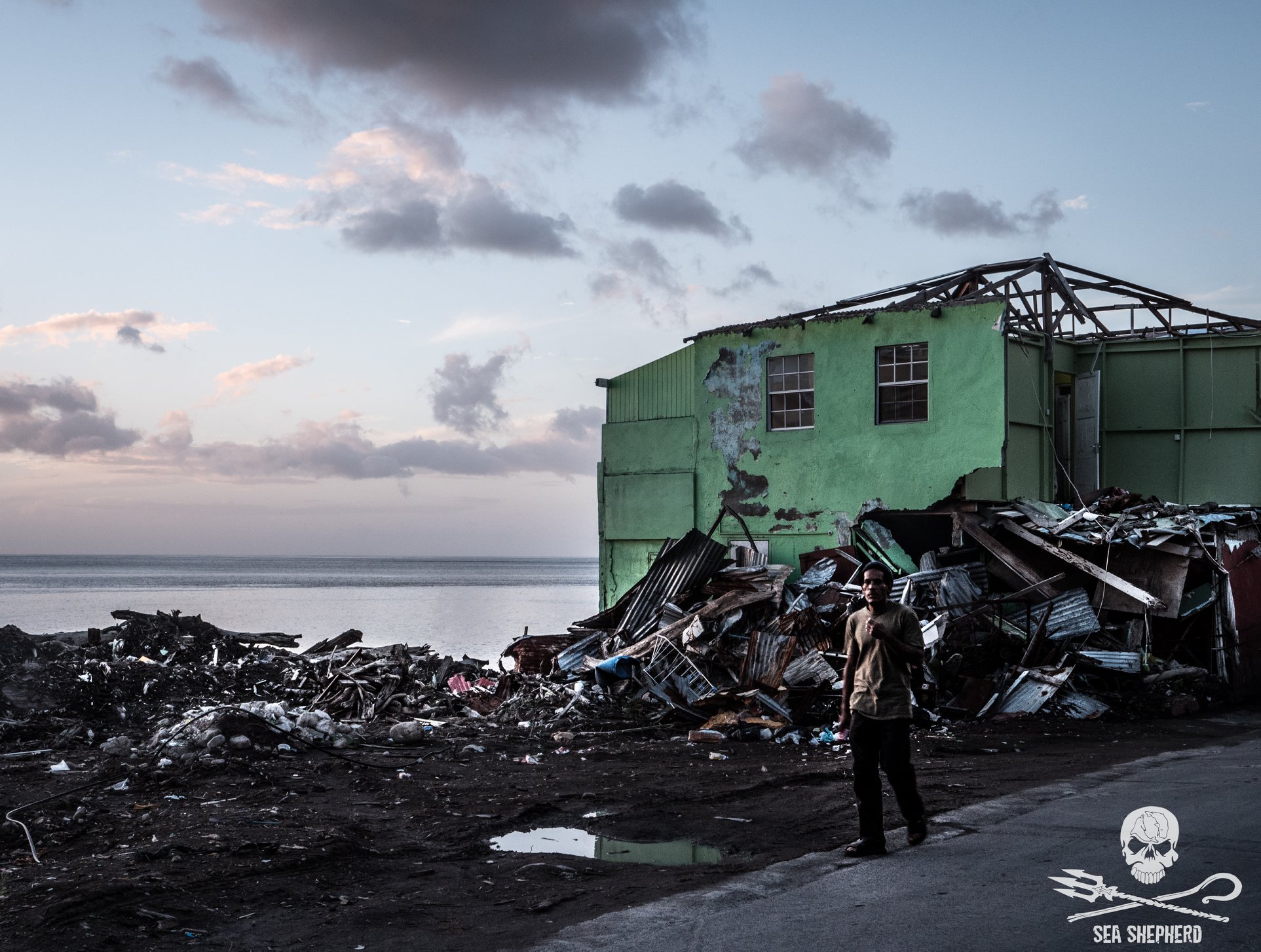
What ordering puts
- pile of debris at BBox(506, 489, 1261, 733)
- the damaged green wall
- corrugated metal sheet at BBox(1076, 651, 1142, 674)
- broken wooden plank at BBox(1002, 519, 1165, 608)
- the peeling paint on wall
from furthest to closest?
the peeling paint on wall < the damaged green wall < broken wooden plank at BBox(1002, 519, 1165, 608) < corrugated metal sheet at BBox(1076, 651, 1142, 674) < pile of debris at BBox(506, 489, 1261, 733)

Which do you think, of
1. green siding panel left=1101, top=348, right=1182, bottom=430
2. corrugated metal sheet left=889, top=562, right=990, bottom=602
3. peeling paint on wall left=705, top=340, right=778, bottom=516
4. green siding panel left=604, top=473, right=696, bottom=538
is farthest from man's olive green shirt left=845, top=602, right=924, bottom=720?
green siding panel left=1101, top=348, right=1182, bottom=430

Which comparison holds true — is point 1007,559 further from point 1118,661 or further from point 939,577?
point 1118,661

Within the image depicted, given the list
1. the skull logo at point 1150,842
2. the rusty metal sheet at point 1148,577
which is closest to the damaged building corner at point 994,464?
the rusty metal sheet at point 1148,577

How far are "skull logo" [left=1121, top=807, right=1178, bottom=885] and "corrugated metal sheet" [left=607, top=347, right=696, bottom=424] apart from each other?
53.3 feet

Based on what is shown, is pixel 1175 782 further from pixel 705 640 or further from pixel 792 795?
pixel 705 640

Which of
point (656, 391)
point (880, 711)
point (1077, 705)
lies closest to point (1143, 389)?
point (656, 391)

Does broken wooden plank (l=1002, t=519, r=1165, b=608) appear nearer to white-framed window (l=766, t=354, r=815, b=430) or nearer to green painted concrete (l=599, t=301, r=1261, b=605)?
green painted concrete (l=599, t=301, r=1261, b=605)

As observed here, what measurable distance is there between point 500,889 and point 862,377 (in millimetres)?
15845

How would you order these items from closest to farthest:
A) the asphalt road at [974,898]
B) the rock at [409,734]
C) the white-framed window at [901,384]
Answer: the asphalt road at [974,898], the rock at [409,734], the white-framed window at [901,384]

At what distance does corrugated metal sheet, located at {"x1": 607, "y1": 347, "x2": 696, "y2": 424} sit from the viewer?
80.3 ft

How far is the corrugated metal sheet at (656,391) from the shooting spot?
24.5 m

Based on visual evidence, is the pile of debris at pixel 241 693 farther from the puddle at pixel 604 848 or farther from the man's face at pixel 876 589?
the man's face at pixel 876 589

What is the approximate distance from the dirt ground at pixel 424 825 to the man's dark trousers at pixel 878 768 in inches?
25.4

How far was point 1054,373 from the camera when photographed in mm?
22594
